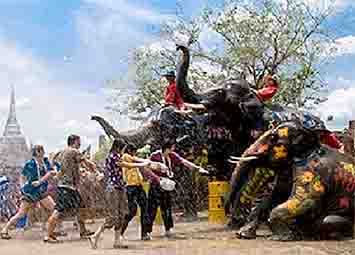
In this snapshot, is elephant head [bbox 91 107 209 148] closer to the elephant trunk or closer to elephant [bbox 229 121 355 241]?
the elephant trunk

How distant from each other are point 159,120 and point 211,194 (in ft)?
5.54

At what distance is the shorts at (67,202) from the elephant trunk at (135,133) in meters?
2.18

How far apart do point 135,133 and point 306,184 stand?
162 inches

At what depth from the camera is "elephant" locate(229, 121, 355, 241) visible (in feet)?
29.7

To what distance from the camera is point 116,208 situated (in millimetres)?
8812

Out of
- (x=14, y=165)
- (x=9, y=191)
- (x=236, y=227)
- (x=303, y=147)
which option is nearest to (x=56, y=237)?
(x=236, y=227)

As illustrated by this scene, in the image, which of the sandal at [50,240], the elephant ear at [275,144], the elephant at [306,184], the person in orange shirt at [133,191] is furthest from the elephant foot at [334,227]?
the sandal at [50,240]

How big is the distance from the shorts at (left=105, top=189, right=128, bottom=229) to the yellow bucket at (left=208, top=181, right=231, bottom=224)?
3.14m

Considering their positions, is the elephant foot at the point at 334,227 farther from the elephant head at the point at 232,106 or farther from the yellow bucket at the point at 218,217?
the yellow bucket at the point at 218,217

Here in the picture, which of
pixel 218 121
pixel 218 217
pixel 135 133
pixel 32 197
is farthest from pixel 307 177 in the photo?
pixel 32 197

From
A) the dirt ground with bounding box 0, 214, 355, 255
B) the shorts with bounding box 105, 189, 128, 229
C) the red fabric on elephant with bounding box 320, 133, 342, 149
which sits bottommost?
the dirt ground with bounding box 0, 214, 355, 255

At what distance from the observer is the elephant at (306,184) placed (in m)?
9.05

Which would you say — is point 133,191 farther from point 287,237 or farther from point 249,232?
point 287,237

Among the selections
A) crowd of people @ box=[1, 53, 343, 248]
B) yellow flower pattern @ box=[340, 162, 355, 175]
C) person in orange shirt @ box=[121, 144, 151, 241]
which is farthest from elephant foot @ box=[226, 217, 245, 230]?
yellow flower pattern @ box=[340, 162, 355, 175]
